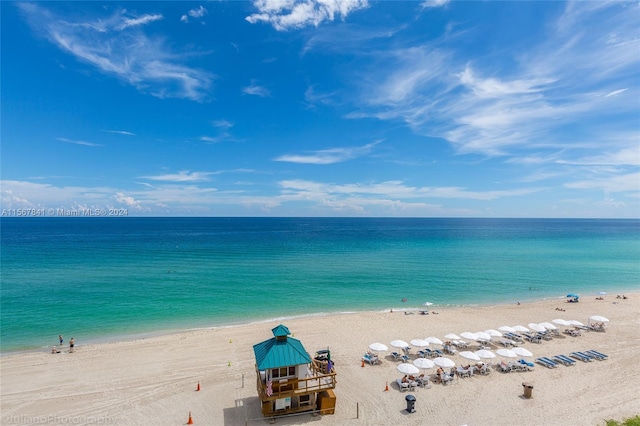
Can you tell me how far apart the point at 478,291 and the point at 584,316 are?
39.3 feet

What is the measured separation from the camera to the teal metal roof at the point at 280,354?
14391 millimetres

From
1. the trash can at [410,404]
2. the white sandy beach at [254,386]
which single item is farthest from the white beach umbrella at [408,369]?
the trash can at [410,404]

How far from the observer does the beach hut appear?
14516 mm

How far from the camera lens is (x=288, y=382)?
1465 cm

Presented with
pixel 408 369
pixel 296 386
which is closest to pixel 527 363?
pixel 408 369

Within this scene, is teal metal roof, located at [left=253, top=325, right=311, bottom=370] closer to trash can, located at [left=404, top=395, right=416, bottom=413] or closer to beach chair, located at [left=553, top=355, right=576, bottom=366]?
trash can, located at [left=404, top=395, right=416, bottom=413]

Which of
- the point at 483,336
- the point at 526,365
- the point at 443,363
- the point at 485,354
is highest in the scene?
the point at 483,336

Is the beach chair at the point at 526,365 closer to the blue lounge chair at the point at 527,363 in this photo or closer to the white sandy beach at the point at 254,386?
the blue lounge chair at the point at 527,363

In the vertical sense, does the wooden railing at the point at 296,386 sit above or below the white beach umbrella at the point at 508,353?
above

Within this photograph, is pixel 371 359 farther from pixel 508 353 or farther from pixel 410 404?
pixel 508 353

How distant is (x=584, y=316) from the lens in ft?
101

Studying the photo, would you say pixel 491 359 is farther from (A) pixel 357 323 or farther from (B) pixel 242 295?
(B) pixel 242 295

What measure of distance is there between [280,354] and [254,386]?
16.4ft

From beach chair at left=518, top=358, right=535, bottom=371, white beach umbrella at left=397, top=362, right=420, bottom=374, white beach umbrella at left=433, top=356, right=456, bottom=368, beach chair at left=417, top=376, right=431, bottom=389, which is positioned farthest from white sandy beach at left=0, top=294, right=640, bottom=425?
white beach umbrella at left=433, top=356, right=456, bottom=368
